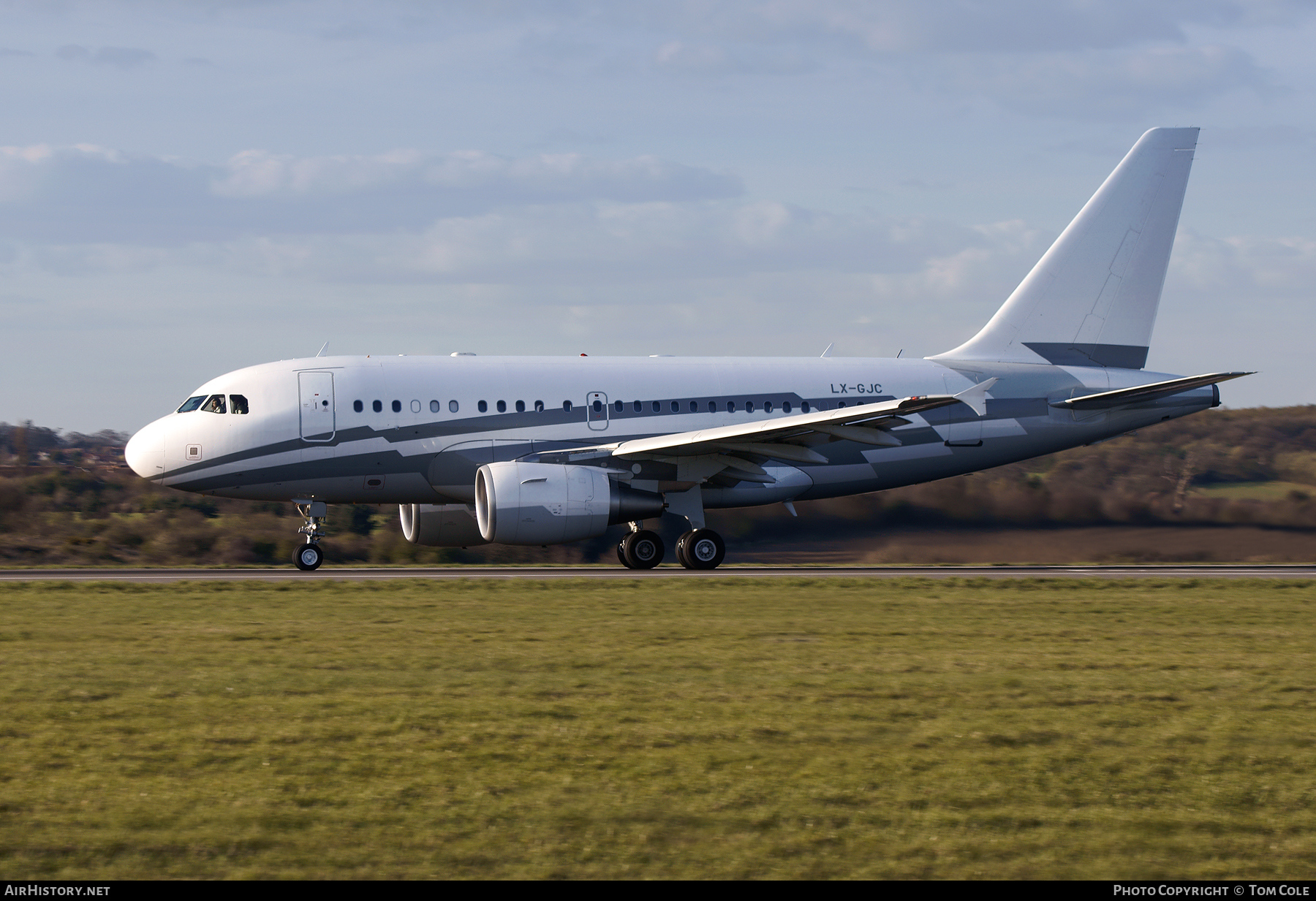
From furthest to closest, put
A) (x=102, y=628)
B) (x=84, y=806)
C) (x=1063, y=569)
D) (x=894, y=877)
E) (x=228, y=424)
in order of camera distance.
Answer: (x=1063, y=569) < (x=228, y=424) < (x=102, y=628) < (x=84, y=806) < (x=894, y=877)

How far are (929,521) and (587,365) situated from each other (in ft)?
29.4

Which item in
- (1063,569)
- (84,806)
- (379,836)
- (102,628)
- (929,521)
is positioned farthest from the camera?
(929,521)

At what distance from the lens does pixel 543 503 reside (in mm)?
23203

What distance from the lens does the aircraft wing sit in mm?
23359

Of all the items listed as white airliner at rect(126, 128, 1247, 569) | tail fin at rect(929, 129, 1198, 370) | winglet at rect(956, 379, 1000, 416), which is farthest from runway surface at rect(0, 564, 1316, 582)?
tail fin at rect(929, 129, 1198, 370)

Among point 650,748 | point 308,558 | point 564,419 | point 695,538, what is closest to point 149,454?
point 308,558

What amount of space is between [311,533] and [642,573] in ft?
21.5

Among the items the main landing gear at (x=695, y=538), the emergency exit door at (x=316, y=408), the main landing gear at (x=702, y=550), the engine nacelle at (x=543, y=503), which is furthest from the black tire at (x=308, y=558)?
the main landing gear at (x=702, y=550)

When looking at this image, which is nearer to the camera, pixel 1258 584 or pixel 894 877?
pixel 894 877

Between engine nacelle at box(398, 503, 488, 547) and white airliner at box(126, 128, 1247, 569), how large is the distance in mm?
43

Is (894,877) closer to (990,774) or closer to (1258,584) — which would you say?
(990,774)

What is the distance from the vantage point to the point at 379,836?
6.66 m

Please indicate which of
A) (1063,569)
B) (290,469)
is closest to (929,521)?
(1063,569)

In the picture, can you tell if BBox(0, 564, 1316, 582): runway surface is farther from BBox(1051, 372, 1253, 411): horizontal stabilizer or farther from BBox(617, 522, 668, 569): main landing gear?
BBox(1051, 372, 1253, 411): horizontal stabilizer
